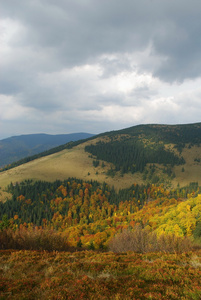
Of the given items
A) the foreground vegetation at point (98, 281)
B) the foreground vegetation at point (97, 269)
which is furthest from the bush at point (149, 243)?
the foreground vegetation at point (98, 281)

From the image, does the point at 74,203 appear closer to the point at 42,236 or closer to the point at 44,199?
the point at 44,199

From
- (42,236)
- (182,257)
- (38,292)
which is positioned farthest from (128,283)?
(42,236)

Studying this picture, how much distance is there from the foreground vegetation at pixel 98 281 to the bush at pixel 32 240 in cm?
817

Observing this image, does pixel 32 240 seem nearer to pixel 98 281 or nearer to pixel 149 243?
pixel 98 281

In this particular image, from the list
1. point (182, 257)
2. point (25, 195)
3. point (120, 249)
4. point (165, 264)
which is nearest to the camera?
point (165, 264)

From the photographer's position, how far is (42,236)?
24812mm

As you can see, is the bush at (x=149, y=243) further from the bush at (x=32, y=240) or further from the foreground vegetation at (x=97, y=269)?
the bush at (x=32, y=240)

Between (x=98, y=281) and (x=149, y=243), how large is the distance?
21953 millimetres

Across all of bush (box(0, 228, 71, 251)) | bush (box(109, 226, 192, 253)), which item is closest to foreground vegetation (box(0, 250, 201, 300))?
bush (box(0, 228, 71, 251))

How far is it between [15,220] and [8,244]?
15309 cm

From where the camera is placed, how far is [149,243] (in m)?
27.9

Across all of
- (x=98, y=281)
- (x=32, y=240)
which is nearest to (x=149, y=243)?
(x=32, y=240)

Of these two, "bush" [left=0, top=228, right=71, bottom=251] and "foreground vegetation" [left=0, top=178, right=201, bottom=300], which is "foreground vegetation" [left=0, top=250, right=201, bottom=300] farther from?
"bush" [left=0, top=228, right=71, bottom=251]

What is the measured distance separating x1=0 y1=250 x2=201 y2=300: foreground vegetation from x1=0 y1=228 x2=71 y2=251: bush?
322 inches
